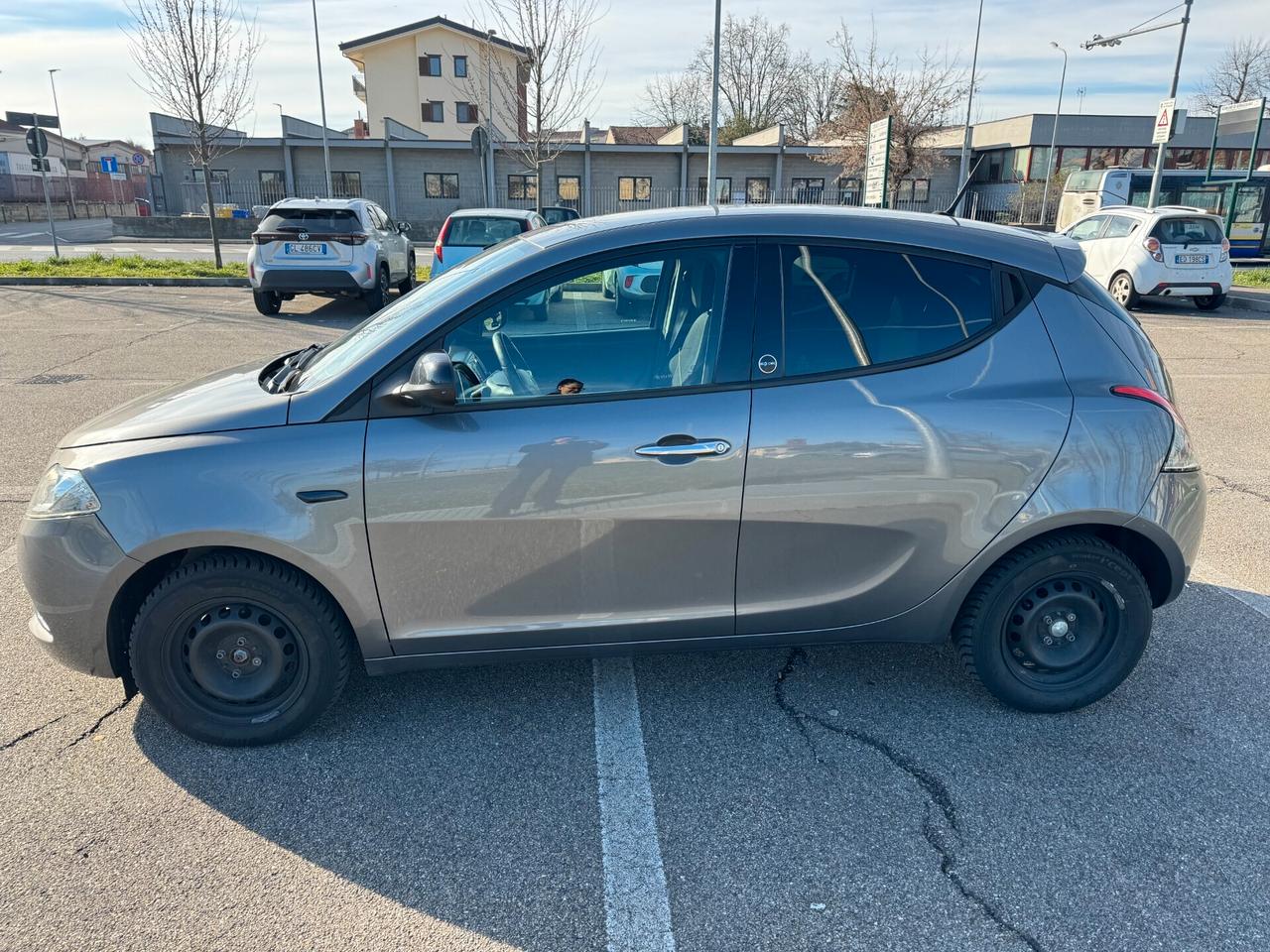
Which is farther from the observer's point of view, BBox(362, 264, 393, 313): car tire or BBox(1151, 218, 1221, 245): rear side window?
BBox(1151, 218, 1221, 245): rear side window

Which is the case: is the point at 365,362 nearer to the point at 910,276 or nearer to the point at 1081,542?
the point at 910,276

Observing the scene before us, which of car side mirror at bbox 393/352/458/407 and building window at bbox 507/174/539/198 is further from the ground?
building window at bbox 507/174/539/198

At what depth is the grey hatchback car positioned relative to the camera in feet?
9.18

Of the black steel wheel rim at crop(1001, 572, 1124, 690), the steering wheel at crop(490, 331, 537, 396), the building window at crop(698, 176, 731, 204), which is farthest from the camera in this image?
the building window at crop(698, 176, 731, 204)

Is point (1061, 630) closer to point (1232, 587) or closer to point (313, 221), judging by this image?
point (1232, 587)

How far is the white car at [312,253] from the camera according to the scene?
13.0 meters

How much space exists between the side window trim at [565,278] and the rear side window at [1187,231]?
1445 cm

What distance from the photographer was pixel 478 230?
13359mm

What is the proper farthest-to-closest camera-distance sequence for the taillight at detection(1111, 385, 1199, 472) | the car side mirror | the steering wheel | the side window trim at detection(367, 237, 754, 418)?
the taillight at detection(1111, 385, 1199, 472)
the steering wheel
the side window trim at detection(367, 237, 754, 418)
the car side mirror

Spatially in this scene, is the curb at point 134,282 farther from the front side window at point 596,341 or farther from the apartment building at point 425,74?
the apartment building at point 425,74

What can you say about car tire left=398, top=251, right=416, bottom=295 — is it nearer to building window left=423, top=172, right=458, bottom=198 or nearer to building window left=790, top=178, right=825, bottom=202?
building window left=423, top=172, right=458, bottom=198

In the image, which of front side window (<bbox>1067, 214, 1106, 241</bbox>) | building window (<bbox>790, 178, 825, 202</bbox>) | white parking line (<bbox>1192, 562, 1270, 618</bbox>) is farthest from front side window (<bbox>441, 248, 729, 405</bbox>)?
building window (<bbox>790, 178, 825, 202</bbox>)

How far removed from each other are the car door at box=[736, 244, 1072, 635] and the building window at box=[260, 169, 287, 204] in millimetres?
42634

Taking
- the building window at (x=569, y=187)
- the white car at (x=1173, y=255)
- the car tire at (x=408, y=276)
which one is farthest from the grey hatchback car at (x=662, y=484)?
the building window at (x=569, y=187)
